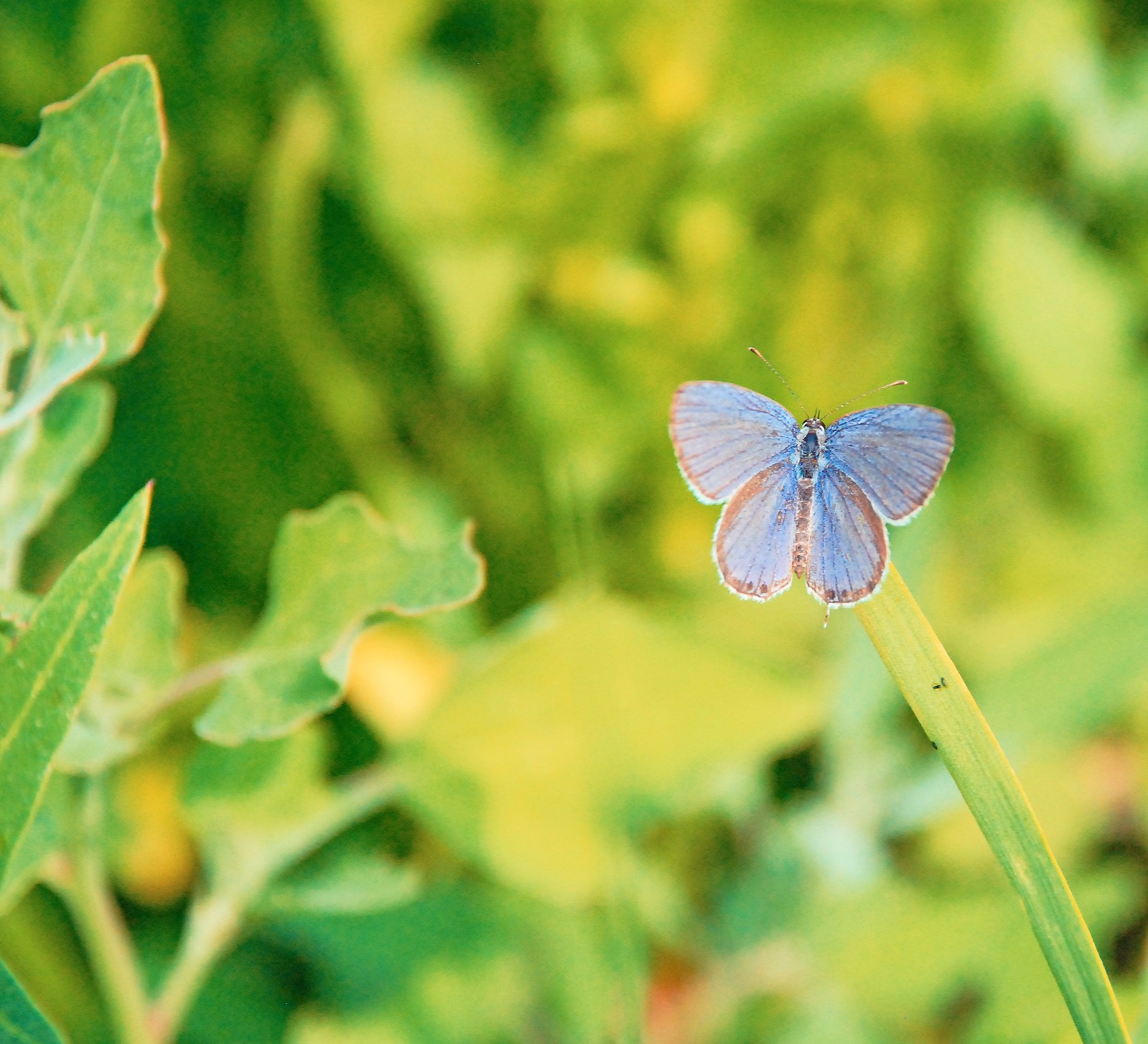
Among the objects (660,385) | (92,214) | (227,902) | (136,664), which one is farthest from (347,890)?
(660,385)

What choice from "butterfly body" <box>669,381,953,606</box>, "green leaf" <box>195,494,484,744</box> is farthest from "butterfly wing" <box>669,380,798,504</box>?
"green leaf" <box>195,494,484,744</box>

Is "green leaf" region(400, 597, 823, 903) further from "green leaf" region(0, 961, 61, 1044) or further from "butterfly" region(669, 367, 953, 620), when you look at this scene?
"green leaf" region(0, 961, 61, 1044)

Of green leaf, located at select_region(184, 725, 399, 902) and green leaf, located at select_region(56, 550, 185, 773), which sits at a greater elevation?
green leaf, located at select_region(56, 550, 185, 773)

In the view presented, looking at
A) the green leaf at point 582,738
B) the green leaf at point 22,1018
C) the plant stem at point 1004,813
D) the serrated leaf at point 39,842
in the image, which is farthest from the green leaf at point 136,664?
the plant stem at point 1004,813

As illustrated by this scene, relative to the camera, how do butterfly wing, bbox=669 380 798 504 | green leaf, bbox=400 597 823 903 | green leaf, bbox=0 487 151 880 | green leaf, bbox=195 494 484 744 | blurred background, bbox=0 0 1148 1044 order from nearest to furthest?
green leaf, bbox=0 487 151 880, green leaf, bbox=195 494 484 744, butterfly wing, bbox=669 380 798 504, green leaf, bbox=400 597 823 903, blurred background, bbox=0 0 1148 1044

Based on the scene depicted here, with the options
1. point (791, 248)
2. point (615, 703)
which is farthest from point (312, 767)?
point (791, 248)

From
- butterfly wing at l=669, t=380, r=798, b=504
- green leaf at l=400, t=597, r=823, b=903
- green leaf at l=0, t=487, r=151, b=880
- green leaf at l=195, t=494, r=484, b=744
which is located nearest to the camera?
green leaf at l=0, t=487, r=151, b=880

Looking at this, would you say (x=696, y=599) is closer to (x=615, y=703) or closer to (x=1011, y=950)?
(x=615, y=703)
